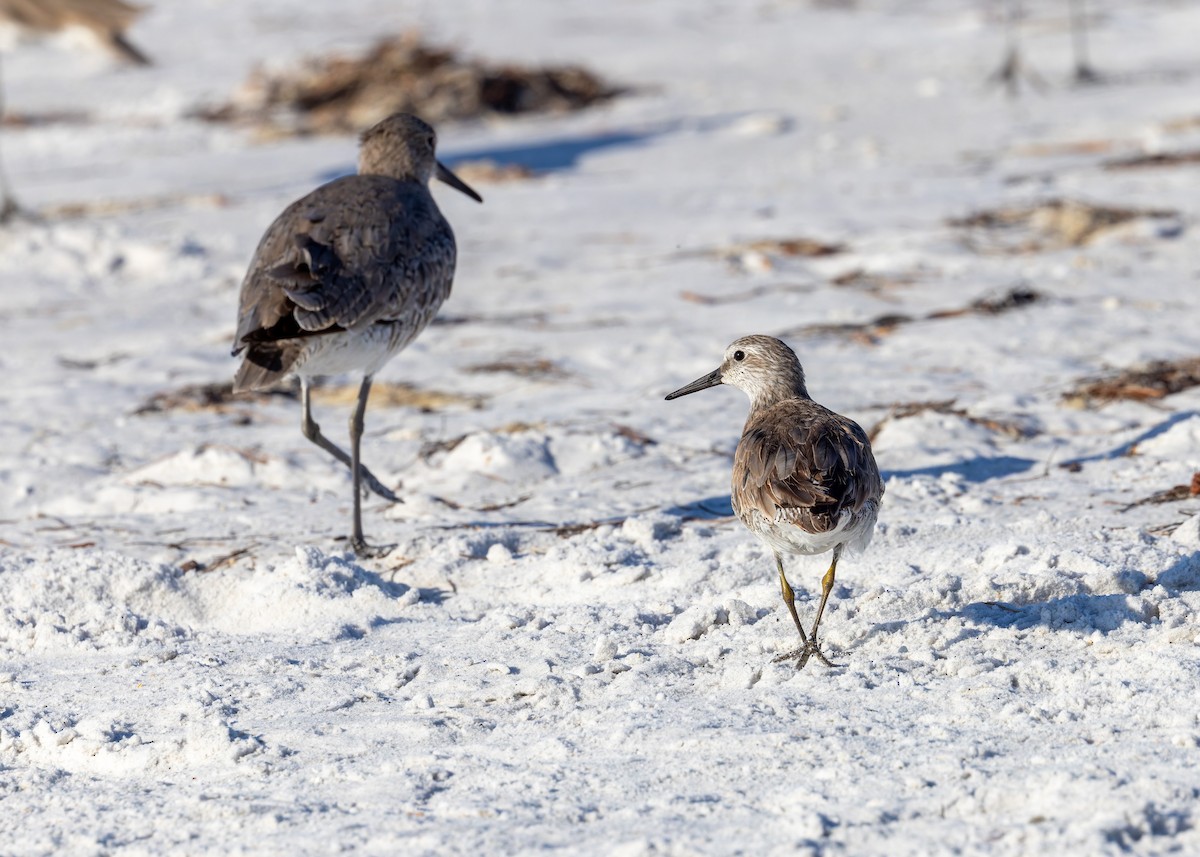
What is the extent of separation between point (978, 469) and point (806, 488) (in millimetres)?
2001

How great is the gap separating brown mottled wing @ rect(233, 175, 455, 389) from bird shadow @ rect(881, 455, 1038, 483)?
2.05 metres

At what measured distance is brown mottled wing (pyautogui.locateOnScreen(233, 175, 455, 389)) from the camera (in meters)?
5.75

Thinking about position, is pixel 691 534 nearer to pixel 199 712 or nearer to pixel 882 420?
pixel 882 420

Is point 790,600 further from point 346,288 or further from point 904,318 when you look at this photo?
point 904,318

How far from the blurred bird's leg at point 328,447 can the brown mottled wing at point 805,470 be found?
1826 millimetres

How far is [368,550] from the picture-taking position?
5.67 meters

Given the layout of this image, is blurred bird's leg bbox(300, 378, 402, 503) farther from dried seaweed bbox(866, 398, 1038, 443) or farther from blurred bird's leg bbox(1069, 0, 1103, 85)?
blurred bird's leg bbox(1069, 0, 1103, 85)

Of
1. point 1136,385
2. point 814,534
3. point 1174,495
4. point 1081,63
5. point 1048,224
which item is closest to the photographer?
point 814,534

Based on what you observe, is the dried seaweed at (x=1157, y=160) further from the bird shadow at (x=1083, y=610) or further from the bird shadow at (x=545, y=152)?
the bird shadow at (x=1083, y=610)

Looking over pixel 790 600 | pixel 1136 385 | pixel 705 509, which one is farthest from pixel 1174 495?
pixel 790 600

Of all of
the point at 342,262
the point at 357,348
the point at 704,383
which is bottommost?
the point at 704,383

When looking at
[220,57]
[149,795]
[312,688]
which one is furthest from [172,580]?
[220,57]

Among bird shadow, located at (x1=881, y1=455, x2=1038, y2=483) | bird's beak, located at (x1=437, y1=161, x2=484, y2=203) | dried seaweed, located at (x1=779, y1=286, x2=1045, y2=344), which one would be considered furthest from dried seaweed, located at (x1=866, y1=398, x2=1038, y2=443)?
bird's beak, located at (x1=437, y1=161, x2=484, y2=203)

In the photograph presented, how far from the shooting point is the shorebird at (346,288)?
18.9 feet
